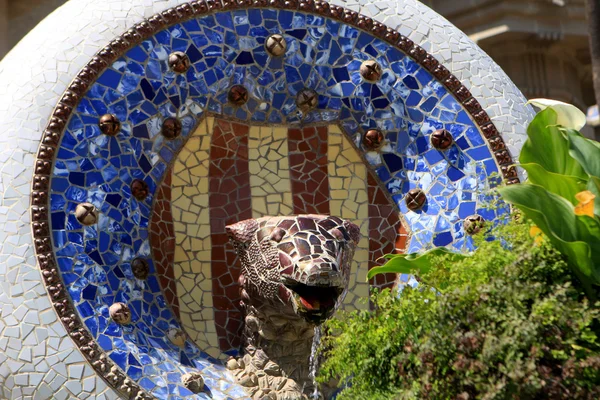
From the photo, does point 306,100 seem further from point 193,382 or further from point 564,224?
point 564,224

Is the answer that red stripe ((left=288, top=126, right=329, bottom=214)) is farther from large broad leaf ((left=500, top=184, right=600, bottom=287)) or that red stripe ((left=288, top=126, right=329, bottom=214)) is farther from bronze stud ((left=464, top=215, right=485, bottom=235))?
large broad leaf ((left=500, top=184, right=600, bottom=287))

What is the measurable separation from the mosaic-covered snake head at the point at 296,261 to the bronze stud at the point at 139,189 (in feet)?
1.66

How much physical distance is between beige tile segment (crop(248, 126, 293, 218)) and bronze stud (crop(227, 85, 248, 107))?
7.8 inches

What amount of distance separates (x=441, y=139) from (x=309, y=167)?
0.80m

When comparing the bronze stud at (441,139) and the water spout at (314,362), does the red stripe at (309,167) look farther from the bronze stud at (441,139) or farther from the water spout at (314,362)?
the water spout at (314,362)

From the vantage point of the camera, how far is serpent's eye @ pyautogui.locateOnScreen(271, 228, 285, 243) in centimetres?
667

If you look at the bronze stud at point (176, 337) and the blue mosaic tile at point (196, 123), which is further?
the bronze stud at point (176, 337)

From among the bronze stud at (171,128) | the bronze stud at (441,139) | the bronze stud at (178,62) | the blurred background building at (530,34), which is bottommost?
the bronze stud at (441,139)

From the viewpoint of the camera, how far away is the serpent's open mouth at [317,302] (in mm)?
6426

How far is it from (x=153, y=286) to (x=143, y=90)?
1.09m

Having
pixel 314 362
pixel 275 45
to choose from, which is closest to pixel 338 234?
pixel 314 362

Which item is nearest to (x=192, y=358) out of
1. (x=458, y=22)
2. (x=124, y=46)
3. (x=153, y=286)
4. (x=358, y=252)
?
(x=153, y=286)

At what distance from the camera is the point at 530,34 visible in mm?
11734

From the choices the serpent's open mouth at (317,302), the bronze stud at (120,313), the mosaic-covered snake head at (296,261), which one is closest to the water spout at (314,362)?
the mosaic-covered snake head at (296,261)
